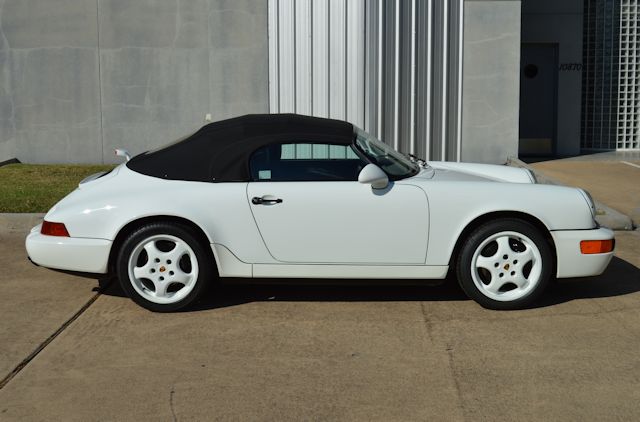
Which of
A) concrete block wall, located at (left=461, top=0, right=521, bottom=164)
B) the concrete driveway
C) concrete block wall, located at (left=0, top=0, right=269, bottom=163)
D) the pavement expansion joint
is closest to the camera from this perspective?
the concrete driveway

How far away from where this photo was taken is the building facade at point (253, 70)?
13.3 meters

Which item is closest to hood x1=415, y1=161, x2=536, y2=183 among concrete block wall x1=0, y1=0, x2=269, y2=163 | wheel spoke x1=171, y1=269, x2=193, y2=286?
wheel spoke x1=171, y1=269, x2=193, y2=286

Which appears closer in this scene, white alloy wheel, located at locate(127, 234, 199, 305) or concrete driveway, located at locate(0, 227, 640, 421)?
concrete driveway, located at locate(0, 227, 640, 421)

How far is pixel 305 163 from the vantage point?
20.2 ft

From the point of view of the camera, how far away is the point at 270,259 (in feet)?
19.7

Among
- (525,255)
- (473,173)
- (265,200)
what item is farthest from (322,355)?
(473,173)

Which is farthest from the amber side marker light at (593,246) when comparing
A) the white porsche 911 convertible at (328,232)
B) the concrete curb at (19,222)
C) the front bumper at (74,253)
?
the concrete curb at (19,222)

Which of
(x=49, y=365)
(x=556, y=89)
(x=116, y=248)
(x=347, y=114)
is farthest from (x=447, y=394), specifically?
(x=556, y=89)

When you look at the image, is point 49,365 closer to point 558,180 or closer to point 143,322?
point 143,322

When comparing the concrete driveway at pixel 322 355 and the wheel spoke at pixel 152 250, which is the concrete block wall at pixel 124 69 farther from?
the wheel spoke at pixel 152 250

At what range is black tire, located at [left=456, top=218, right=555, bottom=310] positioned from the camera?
5902mm

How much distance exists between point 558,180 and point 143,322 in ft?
24.2

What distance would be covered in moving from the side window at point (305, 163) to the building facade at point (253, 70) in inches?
288

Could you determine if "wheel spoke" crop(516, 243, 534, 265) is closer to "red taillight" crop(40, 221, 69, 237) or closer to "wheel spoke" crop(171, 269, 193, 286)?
"wheel spoke" crop(171, 269, 193, 286)
